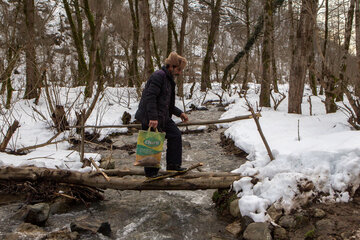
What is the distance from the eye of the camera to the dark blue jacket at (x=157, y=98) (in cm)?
378

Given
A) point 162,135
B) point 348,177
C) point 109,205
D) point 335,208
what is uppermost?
point 162,135

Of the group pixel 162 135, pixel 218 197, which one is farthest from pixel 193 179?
pixel 162 135

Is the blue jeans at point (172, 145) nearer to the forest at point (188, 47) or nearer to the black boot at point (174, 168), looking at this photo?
the black boot at point (174, 168)

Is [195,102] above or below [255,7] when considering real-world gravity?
below

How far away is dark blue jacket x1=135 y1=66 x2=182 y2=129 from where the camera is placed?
3.78m

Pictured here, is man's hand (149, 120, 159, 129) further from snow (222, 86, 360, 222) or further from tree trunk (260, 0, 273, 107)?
tree trunk (260, 0, 273, 107)

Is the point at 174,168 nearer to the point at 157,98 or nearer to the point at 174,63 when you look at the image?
the point at 157,98

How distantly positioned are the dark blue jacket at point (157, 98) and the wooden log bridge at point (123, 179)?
868 mm

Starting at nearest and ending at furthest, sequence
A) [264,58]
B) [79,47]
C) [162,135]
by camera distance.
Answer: [162,135] → [264,58] → [79,47]

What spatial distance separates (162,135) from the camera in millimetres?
3834

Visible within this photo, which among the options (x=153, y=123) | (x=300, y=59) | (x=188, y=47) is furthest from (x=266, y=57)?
(x=188, y=47)

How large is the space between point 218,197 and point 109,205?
68.5 inches

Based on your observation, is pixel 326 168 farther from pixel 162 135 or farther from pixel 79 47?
pixel 79 47

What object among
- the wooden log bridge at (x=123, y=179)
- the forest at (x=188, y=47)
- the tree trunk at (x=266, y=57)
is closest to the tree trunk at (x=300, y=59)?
the forest at (x=188, y=47)
